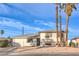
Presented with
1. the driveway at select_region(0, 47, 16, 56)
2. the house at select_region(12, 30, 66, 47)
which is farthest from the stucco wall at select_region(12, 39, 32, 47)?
the driveway at select_region(0, 47, 16, 56)

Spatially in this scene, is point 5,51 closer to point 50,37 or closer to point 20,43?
point 20,43

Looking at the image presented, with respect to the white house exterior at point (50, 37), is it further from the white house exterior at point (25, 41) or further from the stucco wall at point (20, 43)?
the stucco wall at point (20, 43)

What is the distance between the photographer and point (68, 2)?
7.12 meters

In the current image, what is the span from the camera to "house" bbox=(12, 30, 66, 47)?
23.7 feet

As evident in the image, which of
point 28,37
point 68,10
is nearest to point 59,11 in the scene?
point 68,10

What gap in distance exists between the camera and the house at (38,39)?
7.21 metres

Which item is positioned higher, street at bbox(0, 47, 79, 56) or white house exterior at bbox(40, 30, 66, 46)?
white house exterior at bbox(40, 30, 66, 46)

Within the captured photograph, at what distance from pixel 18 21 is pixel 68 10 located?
735 mm

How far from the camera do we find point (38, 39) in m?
7.23

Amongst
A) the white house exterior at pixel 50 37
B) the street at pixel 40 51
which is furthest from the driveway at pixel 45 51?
the white house exterior at pixel 50 37

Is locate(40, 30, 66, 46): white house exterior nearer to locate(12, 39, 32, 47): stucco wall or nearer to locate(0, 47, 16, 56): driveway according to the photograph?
locate(12, 39, 32, 47): stucco wall

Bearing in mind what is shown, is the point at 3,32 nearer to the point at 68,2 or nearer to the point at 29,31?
the point at 29,31

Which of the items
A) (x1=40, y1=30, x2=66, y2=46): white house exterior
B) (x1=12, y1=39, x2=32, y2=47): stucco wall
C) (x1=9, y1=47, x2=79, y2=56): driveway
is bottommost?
(x1=9, y1=47, x2=79, y2=56): driveway

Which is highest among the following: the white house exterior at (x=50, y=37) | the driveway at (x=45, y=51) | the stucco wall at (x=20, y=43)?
the white house exterior at (x=50, y=37)
